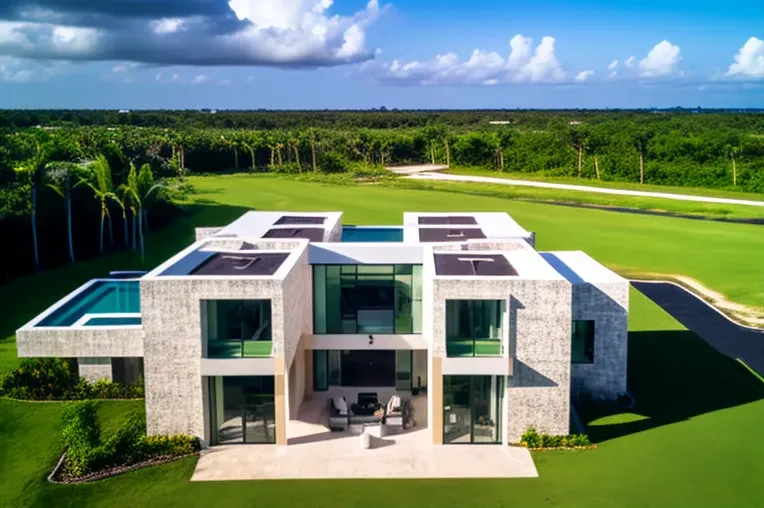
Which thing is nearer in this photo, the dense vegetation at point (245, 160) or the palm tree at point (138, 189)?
the dense vegetation at point (245, 160)

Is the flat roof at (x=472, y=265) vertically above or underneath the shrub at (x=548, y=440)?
above

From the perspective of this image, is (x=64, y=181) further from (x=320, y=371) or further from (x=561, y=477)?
(x=561, y=477)

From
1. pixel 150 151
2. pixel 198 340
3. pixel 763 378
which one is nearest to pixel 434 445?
pixel 198 340

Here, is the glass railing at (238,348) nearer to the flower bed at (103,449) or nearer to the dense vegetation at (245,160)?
the flower bed at (103,449)

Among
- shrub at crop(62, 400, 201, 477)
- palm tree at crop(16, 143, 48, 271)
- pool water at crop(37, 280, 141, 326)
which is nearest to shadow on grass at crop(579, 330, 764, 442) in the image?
shrub at crop(62, 400, 201, 477)

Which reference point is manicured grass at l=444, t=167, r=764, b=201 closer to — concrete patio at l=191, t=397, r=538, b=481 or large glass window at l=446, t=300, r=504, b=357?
large glass window at l=446, t=300, r=504, b=357

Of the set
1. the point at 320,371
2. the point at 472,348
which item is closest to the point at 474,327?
the point at 472,348

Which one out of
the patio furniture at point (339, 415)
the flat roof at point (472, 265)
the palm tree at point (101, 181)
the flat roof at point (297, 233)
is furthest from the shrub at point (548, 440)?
the palm tree at point (101, 181)
